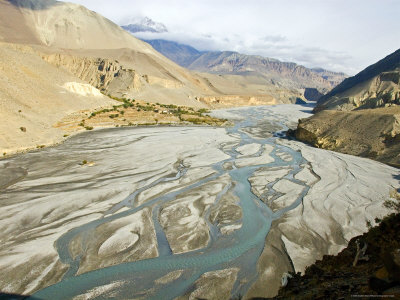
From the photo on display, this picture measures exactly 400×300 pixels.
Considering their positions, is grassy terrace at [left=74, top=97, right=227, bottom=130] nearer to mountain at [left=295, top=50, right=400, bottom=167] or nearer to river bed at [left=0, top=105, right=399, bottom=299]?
river bed at [left=0, top=105, right=399, bottom=299]

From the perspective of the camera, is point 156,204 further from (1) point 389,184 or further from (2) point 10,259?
(1) point 389,184

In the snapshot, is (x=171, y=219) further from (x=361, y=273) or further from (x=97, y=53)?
(x=97, y=53)

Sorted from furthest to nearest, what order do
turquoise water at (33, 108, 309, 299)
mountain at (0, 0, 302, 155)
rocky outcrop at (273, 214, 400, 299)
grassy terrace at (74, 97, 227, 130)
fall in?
grassy terrace at (74, 97, 227, 130)
mountain at (0, 0, 302, 155)
turquoise water at (33, 108, 309, 299)
rocky outcrop at (273, 214, 400, 299)

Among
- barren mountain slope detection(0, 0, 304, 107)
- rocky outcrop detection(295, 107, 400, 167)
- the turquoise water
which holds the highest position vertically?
barren mountain slope detection(0, 0, 304, 107)

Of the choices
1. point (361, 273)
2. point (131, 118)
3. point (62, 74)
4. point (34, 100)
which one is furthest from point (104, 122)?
point (361, 273)

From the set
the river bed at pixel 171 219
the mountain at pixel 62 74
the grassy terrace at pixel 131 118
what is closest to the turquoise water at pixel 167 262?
the river bed at pixel 171 219

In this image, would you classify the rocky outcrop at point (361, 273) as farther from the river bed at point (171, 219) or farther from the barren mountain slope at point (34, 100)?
the barren mountain slope at point (34, 100)

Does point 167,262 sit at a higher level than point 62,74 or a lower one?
lower

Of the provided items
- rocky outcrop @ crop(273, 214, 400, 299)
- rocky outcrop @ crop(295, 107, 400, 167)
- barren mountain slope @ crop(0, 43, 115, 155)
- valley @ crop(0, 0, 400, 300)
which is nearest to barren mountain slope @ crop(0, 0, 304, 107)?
barren mountain slope @ crop(0, 43, 115, 155)
